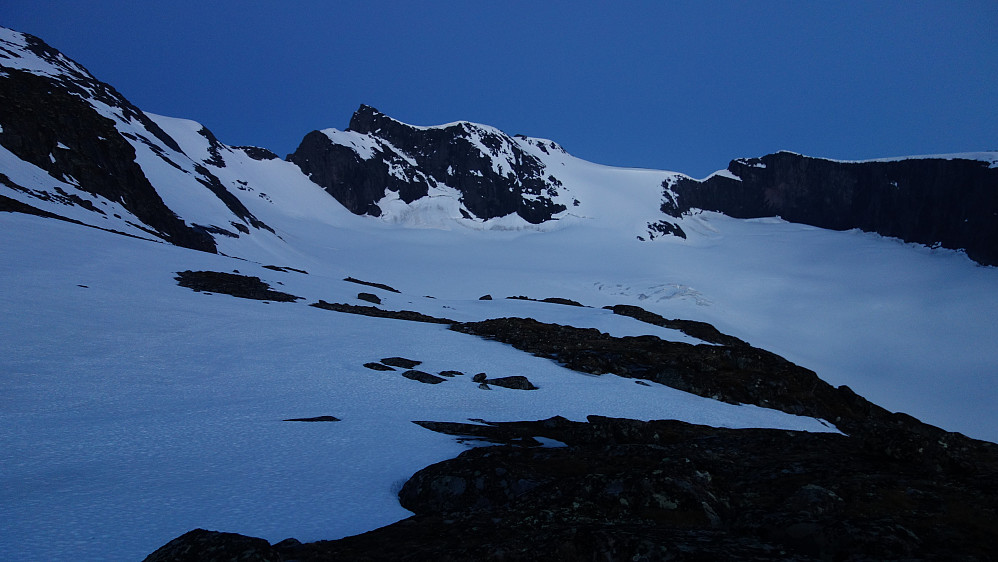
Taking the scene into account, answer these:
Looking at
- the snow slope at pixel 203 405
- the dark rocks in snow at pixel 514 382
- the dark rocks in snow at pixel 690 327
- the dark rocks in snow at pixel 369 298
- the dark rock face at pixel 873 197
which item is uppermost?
the dark rock face at pixel 873 197

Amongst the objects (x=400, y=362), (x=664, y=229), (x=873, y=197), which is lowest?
(x=400, y=362)

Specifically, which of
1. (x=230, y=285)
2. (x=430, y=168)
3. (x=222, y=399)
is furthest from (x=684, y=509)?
(x=430, y=168)

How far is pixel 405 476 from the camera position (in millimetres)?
9828

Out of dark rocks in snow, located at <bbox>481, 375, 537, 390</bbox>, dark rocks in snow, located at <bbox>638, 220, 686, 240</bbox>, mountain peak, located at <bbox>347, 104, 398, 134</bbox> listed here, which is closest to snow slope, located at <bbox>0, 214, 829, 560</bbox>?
dark rocks in snow, located at <bbox>481, 375, 537, 390</bbox>

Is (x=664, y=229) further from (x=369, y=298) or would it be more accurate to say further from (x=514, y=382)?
(x=514, y=382)

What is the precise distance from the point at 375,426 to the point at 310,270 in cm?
7151

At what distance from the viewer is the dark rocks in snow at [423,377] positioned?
20.6m

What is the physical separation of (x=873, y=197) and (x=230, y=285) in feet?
629

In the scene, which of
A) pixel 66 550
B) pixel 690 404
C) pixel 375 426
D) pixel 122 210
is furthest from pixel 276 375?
pixel 122 210

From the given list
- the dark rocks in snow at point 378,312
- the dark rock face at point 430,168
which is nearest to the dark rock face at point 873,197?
the dark rock face at point 430,168

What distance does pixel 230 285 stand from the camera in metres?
36.3

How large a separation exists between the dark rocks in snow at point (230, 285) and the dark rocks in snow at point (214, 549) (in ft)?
107

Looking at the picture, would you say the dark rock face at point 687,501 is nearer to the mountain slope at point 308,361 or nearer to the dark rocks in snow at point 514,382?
the mountain slope at point 308,361

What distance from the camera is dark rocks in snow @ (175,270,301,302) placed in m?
34.5
